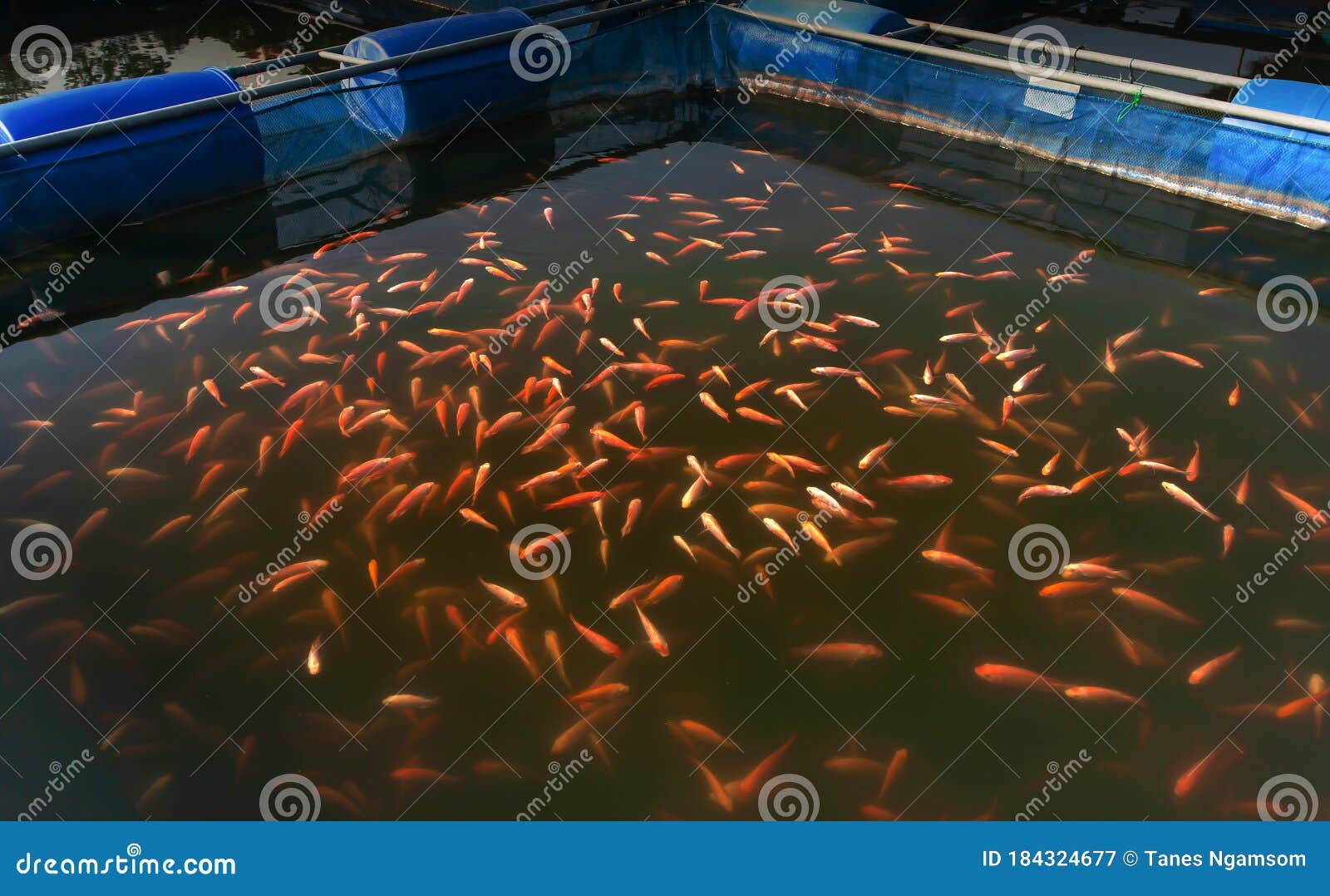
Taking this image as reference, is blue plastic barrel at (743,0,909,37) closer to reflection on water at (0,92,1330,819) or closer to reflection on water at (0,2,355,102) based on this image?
reflection on water at (0,92,1330,819)

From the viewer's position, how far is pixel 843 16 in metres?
9.84

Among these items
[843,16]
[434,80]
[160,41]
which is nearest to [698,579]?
[434,80]

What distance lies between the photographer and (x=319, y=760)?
415 centimetres

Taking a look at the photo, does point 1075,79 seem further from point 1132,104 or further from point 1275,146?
point 1275,146

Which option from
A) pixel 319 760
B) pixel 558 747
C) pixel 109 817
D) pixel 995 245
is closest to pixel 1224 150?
pixel 995 245

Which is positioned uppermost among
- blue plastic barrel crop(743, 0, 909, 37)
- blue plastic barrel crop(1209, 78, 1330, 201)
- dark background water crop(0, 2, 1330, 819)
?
blue plastic barrel crop(743, 0, 909, 37)

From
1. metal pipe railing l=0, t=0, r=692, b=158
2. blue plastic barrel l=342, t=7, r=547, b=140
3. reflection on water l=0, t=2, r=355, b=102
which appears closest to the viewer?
metal pipe railing l=0, t=0, r=692, b=158

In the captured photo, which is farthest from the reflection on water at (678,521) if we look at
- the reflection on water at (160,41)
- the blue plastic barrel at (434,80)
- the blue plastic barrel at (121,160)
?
the reflection on water at (160,41)

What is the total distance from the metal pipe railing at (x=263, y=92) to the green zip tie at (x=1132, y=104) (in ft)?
16.0

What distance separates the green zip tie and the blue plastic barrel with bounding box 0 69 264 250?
734 centimetres

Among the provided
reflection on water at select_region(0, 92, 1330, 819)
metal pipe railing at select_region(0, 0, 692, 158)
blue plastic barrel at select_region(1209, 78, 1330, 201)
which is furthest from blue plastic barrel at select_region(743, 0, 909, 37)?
blue plastic barrel at select_region(1209, 78, 1330, 201)

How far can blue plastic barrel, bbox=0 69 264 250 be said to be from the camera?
23.4ft

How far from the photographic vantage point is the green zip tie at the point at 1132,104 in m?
8.03

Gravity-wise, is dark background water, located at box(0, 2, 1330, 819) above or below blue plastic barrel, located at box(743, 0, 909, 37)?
below
